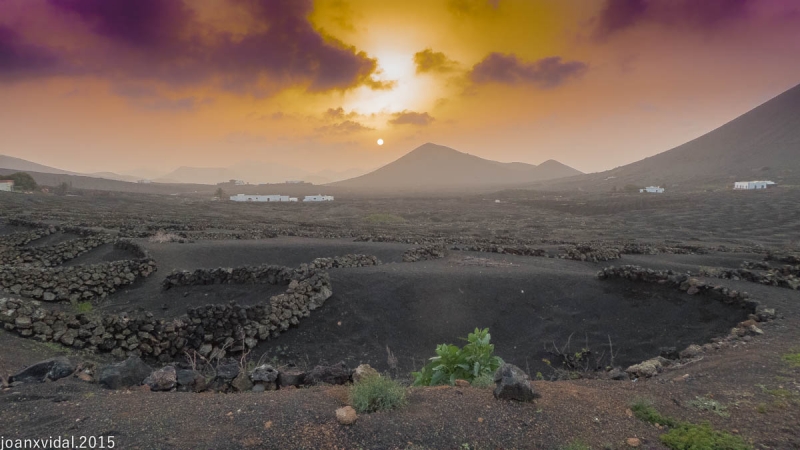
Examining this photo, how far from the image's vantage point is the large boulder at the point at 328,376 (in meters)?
5.66

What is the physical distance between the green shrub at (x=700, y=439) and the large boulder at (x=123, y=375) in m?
6.32

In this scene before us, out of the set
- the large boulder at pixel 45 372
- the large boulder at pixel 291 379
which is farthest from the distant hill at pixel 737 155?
Result: the large boulder at pixel 45 372

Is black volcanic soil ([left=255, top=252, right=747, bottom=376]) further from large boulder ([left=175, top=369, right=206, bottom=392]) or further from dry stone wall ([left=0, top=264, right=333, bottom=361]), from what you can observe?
large boulder ([left=175, top=369, right=206, bottom=392])

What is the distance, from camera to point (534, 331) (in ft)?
34.8

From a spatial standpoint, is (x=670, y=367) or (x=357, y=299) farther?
(x=357, y=299)

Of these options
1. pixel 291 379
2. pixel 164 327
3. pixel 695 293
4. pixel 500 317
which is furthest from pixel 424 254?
pixel 291 379

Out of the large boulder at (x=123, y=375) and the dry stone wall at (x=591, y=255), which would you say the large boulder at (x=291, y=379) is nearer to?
the large boulder at (x=123, y=375)

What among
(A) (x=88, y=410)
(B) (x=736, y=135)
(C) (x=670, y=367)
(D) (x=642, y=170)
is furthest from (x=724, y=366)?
(B) (x=736, y=135)

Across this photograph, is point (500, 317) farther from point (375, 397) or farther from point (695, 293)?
point (375, 397)

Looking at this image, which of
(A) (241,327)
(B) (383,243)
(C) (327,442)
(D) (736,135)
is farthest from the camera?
(D) (736,135)

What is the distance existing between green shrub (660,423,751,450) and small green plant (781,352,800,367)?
3.23m

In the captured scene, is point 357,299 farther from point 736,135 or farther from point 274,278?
point 736,135

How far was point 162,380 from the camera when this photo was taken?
17.2 ft

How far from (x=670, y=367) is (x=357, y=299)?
7976 millimetres
